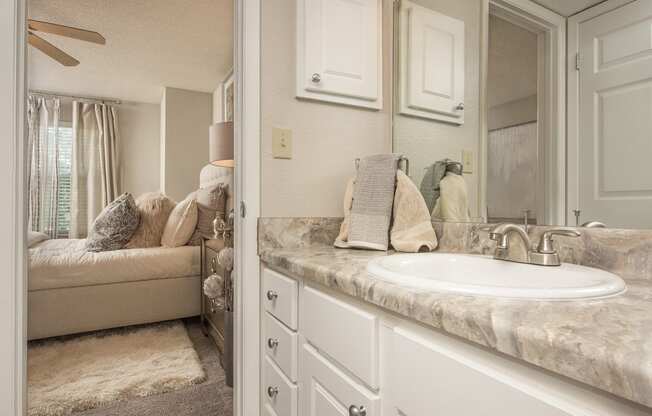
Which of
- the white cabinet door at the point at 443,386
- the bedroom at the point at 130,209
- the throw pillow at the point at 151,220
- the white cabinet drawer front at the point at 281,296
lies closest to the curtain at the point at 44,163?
the bedroom at the point at 130,209

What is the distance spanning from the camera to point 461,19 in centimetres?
123

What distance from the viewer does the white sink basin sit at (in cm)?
52

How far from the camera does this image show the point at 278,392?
3.59ft

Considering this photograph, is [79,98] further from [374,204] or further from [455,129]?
[455,129]

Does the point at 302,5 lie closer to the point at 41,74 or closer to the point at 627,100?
the point at 627,100

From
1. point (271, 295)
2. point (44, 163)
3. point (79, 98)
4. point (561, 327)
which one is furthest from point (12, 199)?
point (79, 98)

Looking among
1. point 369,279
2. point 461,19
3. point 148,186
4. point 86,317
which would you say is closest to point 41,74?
point 148,186

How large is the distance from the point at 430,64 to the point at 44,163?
415cm

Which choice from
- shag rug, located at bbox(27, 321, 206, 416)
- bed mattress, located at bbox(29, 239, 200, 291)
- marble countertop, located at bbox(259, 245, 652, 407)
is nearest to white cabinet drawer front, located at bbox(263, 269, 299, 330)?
marble countertop, located at bbox(259, 245, 652, 407)

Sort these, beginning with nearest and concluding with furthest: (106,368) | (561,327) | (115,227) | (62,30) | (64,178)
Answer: (561,327), (106,368), (62,30), (115,227), (64,178)

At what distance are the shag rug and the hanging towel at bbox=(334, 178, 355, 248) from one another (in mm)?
1192

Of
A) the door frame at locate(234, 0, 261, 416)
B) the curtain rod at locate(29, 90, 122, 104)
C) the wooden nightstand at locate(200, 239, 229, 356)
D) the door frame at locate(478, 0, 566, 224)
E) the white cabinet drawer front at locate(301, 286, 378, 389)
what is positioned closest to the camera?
the white cabinet drawer front at locate(301, 286, 378, 389)

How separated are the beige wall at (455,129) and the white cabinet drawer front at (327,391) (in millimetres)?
677

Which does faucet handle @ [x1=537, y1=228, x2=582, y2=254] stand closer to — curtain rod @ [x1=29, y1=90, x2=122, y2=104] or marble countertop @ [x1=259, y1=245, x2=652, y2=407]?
marble countertop @ [x1=259, y1=245, x2=652, y2=407]
